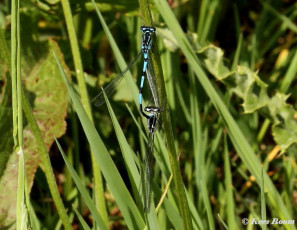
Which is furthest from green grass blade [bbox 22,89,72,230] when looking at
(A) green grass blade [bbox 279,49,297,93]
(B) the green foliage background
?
(A) green grass blade [bbox 279,49,297,93]

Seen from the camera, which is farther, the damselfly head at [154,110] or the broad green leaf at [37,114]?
the broad green leaf at [37,114]

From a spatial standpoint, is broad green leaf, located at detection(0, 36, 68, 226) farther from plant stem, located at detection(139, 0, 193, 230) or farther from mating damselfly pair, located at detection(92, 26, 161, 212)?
plant stem, located at detection(139, 0, 193, 230)

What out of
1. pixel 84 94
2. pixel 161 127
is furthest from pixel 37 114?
pixel 161 127

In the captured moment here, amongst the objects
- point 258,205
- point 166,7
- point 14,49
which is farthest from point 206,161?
point 14,49

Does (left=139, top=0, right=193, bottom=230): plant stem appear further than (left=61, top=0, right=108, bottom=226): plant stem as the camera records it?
No

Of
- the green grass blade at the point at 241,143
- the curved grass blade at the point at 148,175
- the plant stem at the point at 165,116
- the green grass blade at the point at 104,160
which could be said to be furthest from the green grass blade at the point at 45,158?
the green grass blade at the point at 241,143

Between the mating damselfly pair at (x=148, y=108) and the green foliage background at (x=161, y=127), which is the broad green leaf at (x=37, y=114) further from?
the mating damselfly pair at (x=148, y=108)

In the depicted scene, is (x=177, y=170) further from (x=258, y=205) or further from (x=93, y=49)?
(x=93, y=49)

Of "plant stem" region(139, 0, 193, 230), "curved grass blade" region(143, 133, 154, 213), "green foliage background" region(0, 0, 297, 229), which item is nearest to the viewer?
"plant stem" region(139, 0, 193, 230)

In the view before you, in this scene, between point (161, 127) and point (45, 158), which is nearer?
point (45, 158)

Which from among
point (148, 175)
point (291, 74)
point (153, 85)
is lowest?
point (148, 175)

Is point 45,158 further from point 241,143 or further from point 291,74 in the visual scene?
point 291,74
